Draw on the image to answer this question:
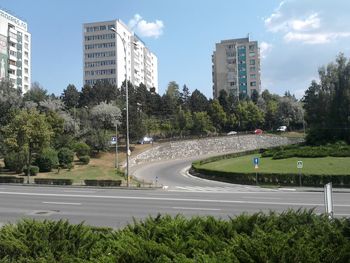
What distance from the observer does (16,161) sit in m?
56.0

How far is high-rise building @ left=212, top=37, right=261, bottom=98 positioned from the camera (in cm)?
16825

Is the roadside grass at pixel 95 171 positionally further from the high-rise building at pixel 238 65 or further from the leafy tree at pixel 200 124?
the high-rise building at pixel 238 65

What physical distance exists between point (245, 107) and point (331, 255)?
114 meters

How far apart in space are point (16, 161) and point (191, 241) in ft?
176

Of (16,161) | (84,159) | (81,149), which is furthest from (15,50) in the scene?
(16,161)

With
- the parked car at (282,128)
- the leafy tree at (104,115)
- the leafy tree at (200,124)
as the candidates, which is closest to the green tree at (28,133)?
the leafy tree at (104,115)

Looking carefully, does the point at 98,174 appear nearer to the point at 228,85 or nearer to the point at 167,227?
the point at 167,227

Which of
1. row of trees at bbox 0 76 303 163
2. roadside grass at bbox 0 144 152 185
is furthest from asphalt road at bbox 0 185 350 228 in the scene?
row of trees at bbox 0 76 303 163

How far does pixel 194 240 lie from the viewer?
628 centimetres

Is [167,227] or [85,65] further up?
[85,65]

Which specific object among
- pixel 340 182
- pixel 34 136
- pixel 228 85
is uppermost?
pixel 228 85

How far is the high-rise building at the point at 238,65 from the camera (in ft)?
552

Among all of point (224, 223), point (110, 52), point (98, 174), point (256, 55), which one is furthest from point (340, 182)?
point (256, 55)

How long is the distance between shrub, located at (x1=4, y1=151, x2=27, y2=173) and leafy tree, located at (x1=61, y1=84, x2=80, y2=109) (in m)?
55.4
